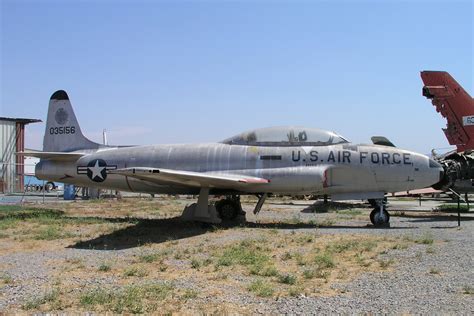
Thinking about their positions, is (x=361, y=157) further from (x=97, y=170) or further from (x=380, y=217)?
(x=97, y=170)

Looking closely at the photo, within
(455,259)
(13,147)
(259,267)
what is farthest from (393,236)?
(13,147)

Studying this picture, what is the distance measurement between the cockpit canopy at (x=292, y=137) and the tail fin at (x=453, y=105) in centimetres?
1121

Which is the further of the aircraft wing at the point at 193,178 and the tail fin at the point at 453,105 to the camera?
the tail fin at the point at 453,105

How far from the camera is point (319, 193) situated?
1316 cm

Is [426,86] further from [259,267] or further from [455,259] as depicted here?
[259,267]

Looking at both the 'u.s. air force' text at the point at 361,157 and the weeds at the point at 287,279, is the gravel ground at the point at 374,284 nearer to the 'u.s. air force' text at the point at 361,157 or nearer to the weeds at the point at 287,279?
the weeds at the point at 287,279

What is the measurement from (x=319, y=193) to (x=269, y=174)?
59.0 inches

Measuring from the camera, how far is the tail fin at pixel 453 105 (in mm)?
21812

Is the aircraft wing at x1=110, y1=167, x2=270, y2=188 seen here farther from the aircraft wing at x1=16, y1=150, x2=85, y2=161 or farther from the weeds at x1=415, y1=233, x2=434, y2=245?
the weeds at x1=415, y1=233, x2=434, y2=245

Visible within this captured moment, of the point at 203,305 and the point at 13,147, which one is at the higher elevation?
the point at 13,147

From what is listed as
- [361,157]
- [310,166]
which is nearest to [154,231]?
[310,166]

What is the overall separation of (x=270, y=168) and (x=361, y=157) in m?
2.50

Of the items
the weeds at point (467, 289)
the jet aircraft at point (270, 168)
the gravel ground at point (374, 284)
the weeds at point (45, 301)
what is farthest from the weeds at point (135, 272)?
the jet aircraft at point (270, 168)

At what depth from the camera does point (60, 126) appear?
15.7 meters
